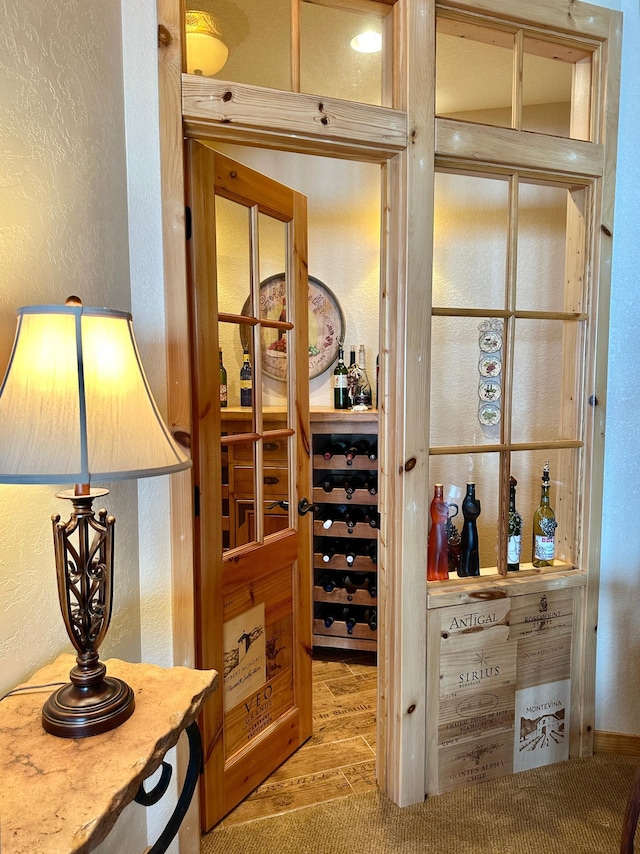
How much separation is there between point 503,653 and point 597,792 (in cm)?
56

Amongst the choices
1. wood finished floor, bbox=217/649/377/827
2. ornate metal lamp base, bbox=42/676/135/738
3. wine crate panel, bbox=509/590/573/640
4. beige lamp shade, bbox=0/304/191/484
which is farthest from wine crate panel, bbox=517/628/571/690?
beige lamp shade, bbox=0/304/191/484

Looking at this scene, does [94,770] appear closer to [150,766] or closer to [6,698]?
[150,766]

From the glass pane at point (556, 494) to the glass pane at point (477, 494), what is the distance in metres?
0.12

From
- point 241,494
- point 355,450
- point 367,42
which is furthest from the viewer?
point 355,450

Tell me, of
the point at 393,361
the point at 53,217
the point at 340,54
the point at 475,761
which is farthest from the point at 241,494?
the point at 340,54

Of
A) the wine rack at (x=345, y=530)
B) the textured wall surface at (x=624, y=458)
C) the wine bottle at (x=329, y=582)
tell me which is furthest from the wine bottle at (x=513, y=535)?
the wine bottle at (x=329, y=582)

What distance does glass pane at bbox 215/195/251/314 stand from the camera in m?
1.77

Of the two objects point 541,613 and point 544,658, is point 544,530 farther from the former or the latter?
point 544,658

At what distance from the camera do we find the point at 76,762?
2.88 feet

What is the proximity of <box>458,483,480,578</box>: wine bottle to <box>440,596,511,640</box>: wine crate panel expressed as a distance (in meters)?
0.12

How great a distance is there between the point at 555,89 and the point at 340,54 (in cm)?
81

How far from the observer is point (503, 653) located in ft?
6.37

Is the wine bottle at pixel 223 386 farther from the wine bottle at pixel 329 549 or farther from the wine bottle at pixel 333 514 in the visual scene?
the wine bottle at pixel 329 549

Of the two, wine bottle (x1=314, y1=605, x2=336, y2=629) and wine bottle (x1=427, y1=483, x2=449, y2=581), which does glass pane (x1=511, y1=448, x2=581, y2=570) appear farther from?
wine bottle (x1=314, y1=605, x2=336, y2=629)
